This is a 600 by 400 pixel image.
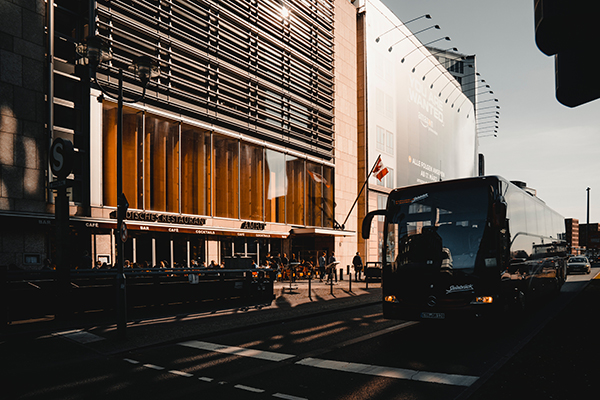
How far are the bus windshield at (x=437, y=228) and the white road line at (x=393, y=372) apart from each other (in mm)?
2890

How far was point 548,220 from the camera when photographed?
1700 centimetres

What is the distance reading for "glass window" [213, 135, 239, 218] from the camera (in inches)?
974

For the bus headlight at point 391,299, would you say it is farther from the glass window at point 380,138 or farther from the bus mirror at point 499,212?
the glass window at point 380,138

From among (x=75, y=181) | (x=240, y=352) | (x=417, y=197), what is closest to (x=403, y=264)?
(x=417, y=197)

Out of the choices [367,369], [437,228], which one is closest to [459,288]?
[437,228]

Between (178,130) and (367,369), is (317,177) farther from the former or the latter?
(367,369)

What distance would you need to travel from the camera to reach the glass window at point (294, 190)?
1211 inches

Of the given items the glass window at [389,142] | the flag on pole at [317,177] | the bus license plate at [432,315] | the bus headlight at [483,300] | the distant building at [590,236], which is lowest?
the distant building at [590,236]

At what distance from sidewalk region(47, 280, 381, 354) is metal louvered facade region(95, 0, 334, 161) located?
1081cm

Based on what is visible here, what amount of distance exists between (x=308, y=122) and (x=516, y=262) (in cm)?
2356

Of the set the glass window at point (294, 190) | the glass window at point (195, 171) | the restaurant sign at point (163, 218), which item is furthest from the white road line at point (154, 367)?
the glass window at point (294, 190)

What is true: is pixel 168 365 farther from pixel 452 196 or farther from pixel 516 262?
pixel 516 262

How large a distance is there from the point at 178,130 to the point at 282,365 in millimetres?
17267

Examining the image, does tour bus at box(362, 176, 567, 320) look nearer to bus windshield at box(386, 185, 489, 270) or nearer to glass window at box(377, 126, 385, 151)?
bus windshield at box(386, 185, 489, 270)
